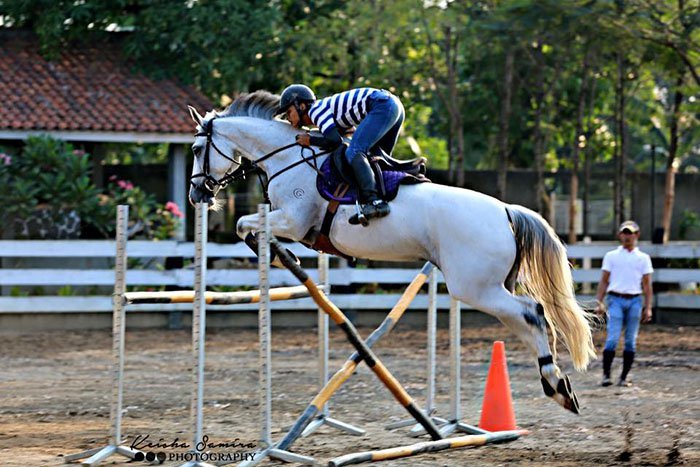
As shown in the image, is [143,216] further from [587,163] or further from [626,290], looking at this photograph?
[587,163]

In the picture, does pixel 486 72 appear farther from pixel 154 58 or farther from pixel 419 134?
pixel 154 58

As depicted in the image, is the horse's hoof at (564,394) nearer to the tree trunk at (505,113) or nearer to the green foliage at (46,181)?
the green foliage at (46,181)

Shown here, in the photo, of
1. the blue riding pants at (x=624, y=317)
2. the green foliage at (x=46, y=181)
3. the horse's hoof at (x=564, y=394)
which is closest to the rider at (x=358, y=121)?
the horse's hoof at (x=564, y=394)

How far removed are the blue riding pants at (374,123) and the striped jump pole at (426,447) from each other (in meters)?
1.95

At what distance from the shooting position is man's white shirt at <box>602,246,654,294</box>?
11.4 m

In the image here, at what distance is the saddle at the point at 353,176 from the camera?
827 cm

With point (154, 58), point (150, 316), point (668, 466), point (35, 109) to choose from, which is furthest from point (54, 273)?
point (668, 466)

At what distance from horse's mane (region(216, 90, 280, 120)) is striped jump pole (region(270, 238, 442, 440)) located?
1424 millimetres

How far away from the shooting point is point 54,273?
16.5m

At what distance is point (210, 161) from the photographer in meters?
8.97

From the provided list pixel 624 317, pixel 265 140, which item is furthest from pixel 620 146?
pixel 265 140

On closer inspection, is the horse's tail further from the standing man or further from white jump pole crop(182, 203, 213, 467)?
the standing man

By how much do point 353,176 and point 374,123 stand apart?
38cm

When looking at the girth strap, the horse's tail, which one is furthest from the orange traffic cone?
the girth strap
